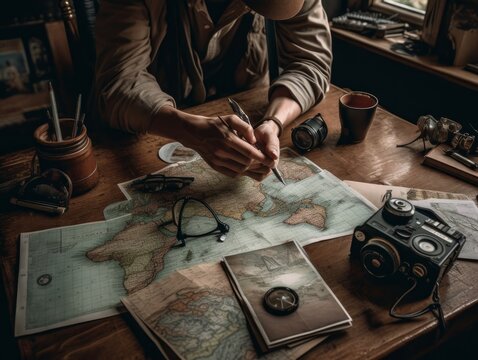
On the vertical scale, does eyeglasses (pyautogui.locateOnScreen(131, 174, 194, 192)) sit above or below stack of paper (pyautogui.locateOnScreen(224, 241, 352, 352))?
above

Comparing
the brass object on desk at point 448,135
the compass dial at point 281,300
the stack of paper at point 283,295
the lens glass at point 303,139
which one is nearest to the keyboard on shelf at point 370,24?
the brass object on desk at point 448,135

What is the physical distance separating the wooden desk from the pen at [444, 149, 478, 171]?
0.21 ft

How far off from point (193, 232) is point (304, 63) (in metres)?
0.89

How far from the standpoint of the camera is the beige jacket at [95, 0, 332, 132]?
1.35 m

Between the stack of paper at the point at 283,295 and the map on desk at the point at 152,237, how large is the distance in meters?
0.06

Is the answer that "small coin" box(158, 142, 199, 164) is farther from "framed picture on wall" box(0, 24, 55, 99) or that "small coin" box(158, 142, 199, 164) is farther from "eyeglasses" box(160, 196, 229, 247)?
"framed picture on wall" box(0, 24, 55, 99)

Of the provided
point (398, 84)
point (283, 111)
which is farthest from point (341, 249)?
point (398, 84)

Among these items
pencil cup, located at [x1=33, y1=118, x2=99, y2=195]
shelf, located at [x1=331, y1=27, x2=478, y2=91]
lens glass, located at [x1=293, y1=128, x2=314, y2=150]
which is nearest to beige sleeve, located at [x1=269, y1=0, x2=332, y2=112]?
lens glass, located at [x1=293, y1=128, x2=314, y2=150]

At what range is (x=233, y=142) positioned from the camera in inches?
45.9

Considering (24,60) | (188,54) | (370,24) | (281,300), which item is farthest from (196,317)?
(370,24)

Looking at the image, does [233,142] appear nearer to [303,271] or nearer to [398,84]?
[303,271]

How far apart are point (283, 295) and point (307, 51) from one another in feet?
3.53

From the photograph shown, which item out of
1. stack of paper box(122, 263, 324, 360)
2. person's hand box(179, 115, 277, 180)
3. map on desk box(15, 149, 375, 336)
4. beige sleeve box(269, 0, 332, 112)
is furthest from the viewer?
beige sleeve box(269, 0, 332, 112)

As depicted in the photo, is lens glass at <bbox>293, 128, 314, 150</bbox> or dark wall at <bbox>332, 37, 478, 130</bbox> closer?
lens glass at <bbox>293, 128, 314, 150</bbox>
